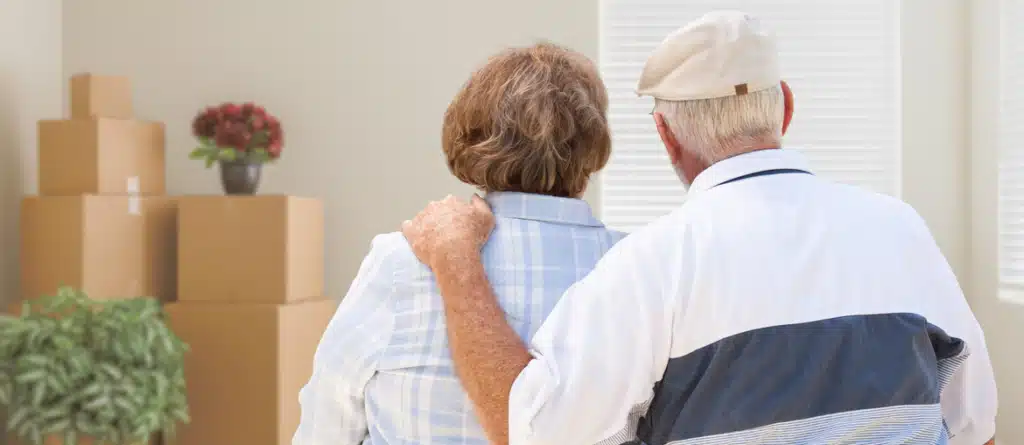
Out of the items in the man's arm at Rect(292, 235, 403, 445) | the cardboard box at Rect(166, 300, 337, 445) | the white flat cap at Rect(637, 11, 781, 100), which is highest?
the white flat cap at Rect(637, 11, 781, 100)

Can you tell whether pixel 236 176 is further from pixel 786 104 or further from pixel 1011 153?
pixel 786 104

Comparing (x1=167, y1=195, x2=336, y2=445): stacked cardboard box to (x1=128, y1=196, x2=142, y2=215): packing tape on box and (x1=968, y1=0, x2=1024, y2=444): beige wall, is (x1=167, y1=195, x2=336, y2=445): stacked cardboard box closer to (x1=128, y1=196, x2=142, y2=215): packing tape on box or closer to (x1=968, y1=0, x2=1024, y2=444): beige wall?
(x1=128, y1=196, x2=142, y2=215): packing tape on box

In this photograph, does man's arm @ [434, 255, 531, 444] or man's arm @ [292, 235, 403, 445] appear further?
man's arm @ [292, 235, 403, 445]

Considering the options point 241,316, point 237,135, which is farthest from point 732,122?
point 237,135

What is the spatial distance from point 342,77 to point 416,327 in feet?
11.1

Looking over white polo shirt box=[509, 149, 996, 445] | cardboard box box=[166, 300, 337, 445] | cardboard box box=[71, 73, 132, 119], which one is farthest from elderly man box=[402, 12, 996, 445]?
cardboard box box=[71, 73, 132, 119]

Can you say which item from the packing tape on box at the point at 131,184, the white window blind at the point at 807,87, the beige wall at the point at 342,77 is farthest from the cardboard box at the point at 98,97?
the white window blind at the point at 807,87

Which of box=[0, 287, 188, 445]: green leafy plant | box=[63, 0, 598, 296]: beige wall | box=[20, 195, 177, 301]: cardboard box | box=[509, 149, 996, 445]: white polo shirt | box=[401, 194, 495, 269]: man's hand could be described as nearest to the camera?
box=[509, 149, 996, 445]: white polo shirt

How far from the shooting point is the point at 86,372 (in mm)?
3531

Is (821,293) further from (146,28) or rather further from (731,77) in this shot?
(146,28)

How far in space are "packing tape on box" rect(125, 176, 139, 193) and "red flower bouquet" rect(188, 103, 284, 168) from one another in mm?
240

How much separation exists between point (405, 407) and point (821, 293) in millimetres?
553

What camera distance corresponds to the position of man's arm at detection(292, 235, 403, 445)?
135cm

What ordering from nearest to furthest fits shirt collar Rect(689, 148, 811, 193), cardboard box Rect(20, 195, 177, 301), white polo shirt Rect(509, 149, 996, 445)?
white polo shirt Rect(509, 149, 996, 445), shirt collar Rect(689, 148, 811, 193), cardboard box Rect(20, 195, 177, 301)
